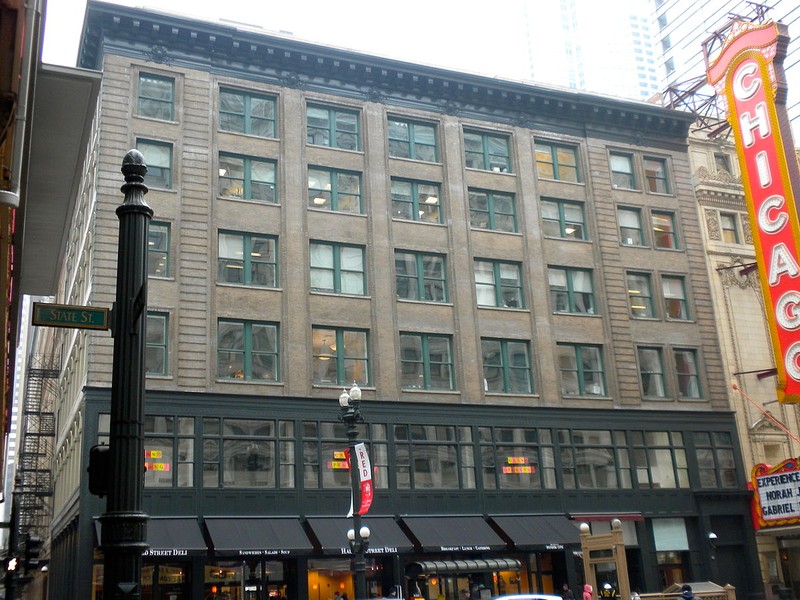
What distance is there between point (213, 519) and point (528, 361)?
1630 centimetres

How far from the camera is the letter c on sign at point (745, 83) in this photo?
133 feet

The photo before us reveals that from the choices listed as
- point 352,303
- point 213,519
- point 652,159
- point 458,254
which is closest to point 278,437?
point 213,519

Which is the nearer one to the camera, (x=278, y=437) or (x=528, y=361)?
(x=278, y=437)

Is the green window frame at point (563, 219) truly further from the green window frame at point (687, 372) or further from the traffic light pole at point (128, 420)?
the traffic light pole at point (128, 420)

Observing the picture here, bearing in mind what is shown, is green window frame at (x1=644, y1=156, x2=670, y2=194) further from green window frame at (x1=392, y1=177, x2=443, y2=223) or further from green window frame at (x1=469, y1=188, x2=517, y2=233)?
green window frame at (x1=392, y1=177, x2=443, y2=223)

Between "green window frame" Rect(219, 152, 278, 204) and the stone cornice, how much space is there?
3.95 metres

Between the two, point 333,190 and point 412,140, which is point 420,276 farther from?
point 412,140

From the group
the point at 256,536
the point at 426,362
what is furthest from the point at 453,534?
the point at 256,536

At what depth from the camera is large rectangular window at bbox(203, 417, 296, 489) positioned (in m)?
34.4

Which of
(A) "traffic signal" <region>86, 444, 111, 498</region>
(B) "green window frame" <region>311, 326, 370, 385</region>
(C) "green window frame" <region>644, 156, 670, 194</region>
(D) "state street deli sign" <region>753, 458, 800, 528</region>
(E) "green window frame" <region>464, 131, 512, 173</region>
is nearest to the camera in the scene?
(A) "traffic signal" <region>86, 444, 111, 498</region>

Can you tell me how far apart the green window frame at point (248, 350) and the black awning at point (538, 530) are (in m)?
11.5

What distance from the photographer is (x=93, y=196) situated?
38219mm

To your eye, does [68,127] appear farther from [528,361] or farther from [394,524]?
[528,361]

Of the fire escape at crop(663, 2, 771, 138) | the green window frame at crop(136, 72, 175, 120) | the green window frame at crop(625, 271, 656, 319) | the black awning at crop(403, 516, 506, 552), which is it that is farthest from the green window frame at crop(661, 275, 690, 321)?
the green window frame at crop(136, 72, 175, 120)
